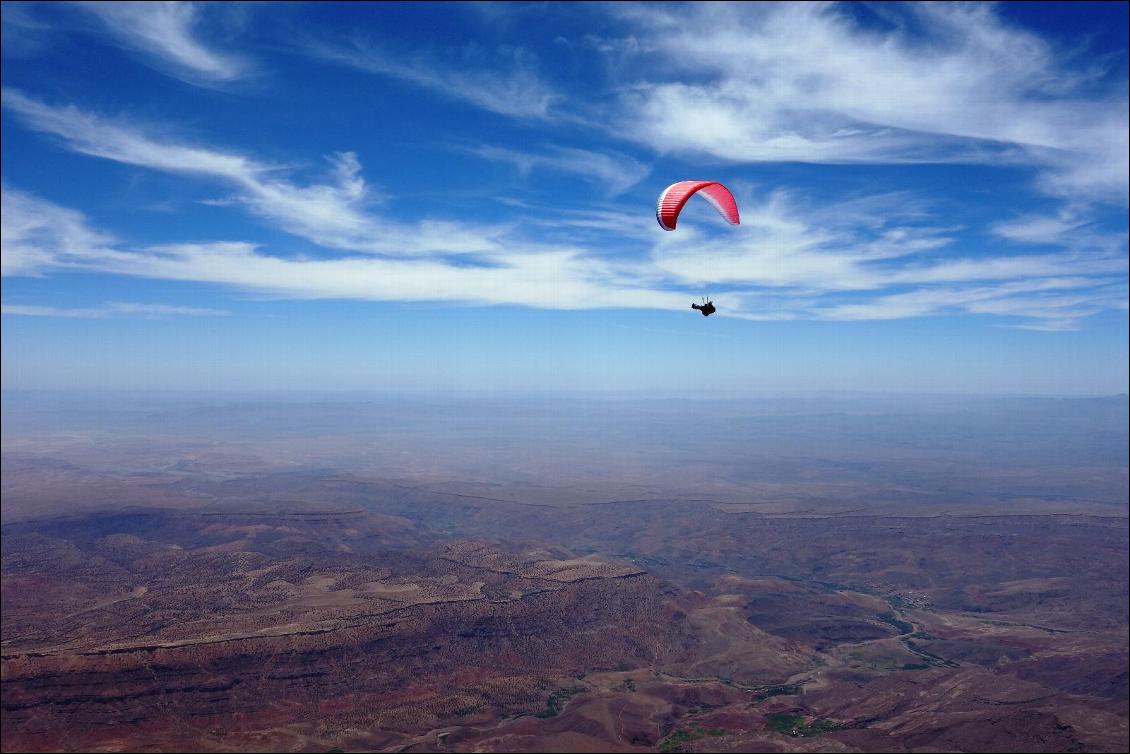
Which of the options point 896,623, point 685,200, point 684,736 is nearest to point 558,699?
point 684,736

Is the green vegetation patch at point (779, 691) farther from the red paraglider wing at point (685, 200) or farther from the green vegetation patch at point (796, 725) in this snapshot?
the red paraglider wing at point (685, 200)

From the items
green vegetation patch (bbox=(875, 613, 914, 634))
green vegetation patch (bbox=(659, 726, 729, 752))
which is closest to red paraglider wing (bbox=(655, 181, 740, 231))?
green vegetation patch (bbox=(659, 726, 729, 752))

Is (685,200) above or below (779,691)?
above

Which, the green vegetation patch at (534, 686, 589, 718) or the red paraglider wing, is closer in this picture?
the red paraglider wing

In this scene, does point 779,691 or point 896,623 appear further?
point 896,623

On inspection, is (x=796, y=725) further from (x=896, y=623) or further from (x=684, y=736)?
(x=896, y=623)

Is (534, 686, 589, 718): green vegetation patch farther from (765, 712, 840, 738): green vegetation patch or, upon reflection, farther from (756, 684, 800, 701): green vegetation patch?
(756, 684, 800, 701): green vegetation patch
